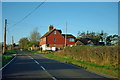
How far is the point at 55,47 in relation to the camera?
64.8 m

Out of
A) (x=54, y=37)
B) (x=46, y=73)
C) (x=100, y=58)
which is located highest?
(x=54, y=37)

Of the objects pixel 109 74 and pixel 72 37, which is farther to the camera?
pixel 72 37

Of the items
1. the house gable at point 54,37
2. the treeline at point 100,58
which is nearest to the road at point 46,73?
the treeline at point 100,58

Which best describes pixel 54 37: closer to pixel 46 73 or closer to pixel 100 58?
pixel 100 58

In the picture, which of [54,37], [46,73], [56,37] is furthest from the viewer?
[56,37]

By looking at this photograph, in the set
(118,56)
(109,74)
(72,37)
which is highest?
(72,37)

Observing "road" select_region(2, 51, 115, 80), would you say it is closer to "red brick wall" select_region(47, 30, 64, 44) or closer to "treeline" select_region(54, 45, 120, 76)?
"treeline" select_region(54, 45, 120, 76)

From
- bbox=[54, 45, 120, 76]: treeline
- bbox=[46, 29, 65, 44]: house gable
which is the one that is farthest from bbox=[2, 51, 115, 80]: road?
bbox=[46, 29, 65, 44]: house gable

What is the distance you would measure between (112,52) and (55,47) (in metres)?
50.4

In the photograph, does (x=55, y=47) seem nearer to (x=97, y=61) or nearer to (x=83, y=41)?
(x=83, y=41)

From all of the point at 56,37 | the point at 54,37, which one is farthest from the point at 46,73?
the point at 56,37

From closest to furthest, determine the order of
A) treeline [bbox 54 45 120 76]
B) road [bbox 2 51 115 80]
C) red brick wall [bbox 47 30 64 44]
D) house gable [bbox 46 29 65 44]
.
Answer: road [bbox 2 51 115 80] < treeline [bbox 54 45 120 76] < house gable [bbox 46 29 65 44] < red brick wall [bbox 47 30 64 44]

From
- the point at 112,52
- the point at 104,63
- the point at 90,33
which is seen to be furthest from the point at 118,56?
the point at 90,33

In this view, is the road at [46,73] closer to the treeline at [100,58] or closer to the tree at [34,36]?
the treeline at [100,58]
